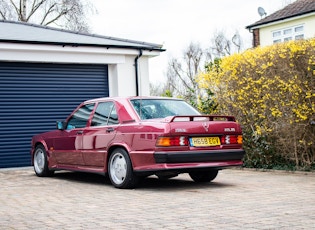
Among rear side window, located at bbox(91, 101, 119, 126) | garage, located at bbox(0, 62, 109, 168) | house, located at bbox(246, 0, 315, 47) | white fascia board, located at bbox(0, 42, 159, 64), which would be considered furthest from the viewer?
house, located at bbox(246, 0, 315, 47)

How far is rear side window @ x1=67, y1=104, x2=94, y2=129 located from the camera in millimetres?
10211

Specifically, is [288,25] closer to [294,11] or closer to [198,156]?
[294,11]

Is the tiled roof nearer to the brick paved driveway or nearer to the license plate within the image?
the brick paved driveway

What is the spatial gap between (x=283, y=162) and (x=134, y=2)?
811 centimetres

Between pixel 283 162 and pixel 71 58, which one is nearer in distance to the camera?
pixel 283 162

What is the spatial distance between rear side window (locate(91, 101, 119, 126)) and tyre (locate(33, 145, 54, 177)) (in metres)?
1.98

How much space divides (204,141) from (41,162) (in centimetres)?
441

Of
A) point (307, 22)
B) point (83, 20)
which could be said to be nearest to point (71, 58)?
point (307, 22)

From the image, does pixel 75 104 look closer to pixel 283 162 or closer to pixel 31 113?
pixel 31 113

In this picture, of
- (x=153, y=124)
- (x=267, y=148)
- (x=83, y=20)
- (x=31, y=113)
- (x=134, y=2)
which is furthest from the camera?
(x=83, y=20)

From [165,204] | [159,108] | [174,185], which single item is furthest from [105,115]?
[165,204]

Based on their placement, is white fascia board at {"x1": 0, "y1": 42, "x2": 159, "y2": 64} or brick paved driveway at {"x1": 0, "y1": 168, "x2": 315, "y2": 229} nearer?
brick paved driveway at {"x1": 0, "y1": 168, "x2": 315, "y2": 229}

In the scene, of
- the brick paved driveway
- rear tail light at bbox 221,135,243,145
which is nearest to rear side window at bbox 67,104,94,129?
the brick paved driveway

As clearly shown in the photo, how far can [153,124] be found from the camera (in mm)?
8453
